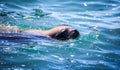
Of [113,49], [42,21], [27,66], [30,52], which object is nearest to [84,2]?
[42,21]

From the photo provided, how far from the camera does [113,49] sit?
733 cm

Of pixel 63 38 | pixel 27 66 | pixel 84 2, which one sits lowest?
pixel 27 66

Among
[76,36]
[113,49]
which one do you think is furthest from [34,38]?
[113,49]

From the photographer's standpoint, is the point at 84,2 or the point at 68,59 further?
the point at 84,2

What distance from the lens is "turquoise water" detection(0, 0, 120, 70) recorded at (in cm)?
629

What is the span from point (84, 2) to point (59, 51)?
188 inches

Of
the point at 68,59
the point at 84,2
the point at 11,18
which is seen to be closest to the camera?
the point at 68,59

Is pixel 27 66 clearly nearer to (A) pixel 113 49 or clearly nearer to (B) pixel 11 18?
(A) pixel 113 49

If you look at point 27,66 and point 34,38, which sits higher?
point 34,38

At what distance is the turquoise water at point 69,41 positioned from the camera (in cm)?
629

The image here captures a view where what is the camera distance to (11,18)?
898 cm

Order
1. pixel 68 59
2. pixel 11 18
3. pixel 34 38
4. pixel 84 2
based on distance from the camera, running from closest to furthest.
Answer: pixel 68 59 < pixel 34 38 < pixel 11 18 < pixel 84 2

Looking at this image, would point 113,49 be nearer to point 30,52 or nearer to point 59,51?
point 59,51

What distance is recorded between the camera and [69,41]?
7.02 m
